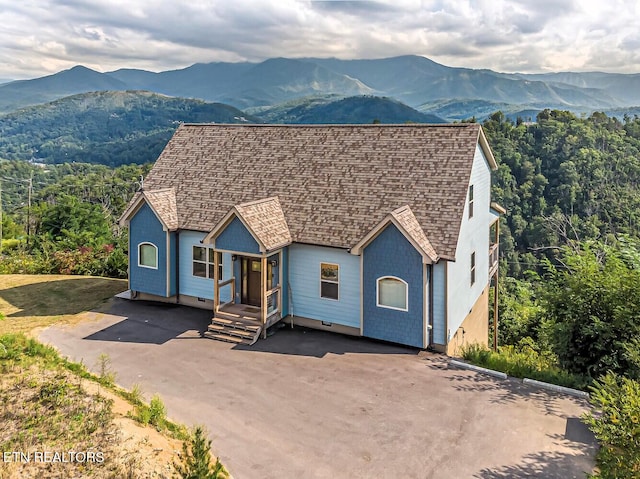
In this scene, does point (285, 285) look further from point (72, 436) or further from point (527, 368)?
point (72, 436)

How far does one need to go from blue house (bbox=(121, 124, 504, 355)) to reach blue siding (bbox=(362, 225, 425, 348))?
0.03m

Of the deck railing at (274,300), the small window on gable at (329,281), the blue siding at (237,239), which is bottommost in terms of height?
the deck railing at (274,300)

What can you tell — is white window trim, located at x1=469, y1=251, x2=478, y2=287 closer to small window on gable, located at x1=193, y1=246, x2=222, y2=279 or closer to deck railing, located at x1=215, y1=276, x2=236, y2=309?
deck railing, located at x1=215, y1=276, x2=236, y2=309

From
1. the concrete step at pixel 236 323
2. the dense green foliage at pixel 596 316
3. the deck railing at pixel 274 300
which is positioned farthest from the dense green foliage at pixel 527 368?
the concrete step at pixel 236 323

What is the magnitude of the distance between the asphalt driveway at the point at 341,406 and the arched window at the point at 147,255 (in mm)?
3352

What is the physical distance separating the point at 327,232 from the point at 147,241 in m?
7.77

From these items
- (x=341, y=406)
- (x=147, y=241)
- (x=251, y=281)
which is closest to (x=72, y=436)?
(x=341, y=406)

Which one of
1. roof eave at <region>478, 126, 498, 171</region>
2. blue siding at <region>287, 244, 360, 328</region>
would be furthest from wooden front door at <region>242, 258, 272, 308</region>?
roof eave at <region>478, 126, 498, 171</region>

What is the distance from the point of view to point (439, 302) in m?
15.4

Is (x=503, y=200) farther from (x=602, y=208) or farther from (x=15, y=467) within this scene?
(x=15, y=467)

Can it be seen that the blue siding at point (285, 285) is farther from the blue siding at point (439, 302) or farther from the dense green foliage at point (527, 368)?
the dense green foliage at point (527, 368)

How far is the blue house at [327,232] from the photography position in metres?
15.6

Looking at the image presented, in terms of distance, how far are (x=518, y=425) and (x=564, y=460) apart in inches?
56.0

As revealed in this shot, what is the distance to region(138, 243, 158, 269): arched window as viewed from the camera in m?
19.8
